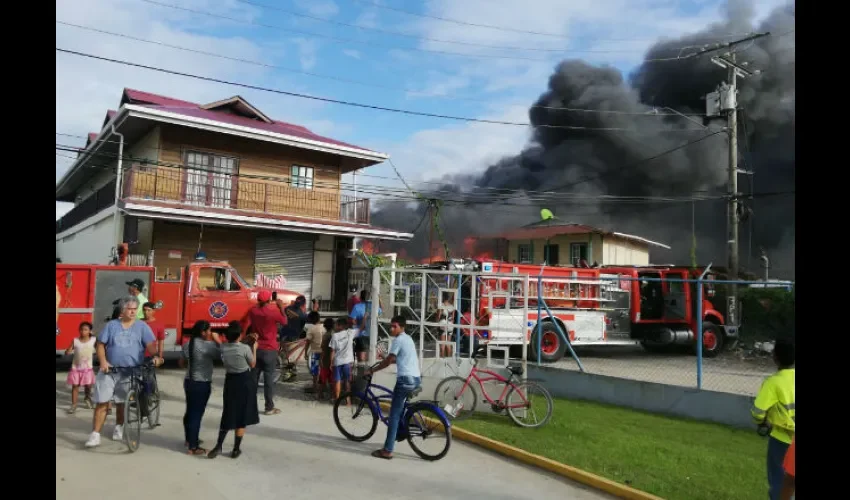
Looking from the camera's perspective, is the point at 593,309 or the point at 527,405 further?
the point at 593,309

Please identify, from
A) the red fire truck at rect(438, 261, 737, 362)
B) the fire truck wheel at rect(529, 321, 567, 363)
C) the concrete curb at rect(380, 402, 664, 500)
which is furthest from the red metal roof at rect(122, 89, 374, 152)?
the concrete curb at rect(380, 402, 664, 500)

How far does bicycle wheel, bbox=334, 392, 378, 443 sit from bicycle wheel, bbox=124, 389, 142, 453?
2.27 metres

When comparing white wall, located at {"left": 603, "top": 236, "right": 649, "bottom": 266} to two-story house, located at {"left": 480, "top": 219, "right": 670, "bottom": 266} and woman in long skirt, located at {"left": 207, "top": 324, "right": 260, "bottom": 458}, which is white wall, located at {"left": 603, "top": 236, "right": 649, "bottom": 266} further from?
woman in long skirt, located at {"left": 207, "top": 324, "right": 260, "bottom": 458}

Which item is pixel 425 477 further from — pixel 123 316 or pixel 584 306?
pixel 584 306

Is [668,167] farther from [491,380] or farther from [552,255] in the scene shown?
[491,380]

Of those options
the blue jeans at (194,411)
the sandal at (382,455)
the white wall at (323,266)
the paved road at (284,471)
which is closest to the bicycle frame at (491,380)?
the paved road at (284,471)

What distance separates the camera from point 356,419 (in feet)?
24.4

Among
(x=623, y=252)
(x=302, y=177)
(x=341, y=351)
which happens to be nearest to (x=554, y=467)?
(x=341, y=351)

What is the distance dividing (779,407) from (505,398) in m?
4.55

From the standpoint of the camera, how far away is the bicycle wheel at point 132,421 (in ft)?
21.4

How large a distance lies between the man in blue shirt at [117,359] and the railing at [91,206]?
513 inches

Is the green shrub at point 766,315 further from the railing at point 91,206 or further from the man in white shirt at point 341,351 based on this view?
the railing at point 91,206
